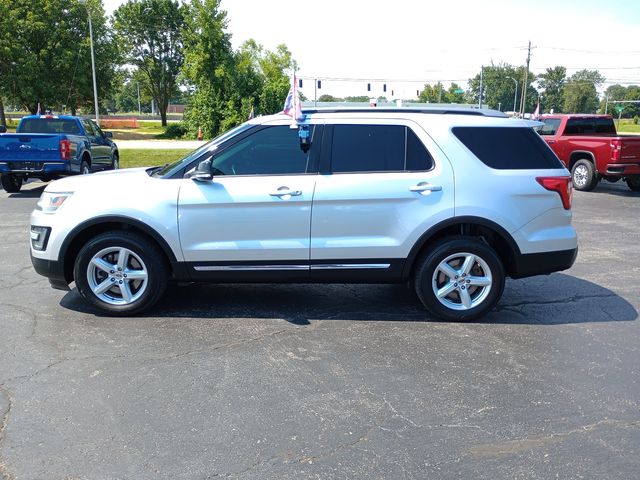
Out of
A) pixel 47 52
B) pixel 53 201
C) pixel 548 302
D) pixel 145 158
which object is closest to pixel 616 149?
pixel 548 302

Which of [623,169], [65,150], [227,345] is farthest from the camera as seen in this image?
[623,169]

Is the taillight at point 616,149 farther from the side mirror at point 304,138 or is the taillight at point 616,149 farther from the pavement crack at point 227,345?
the pavement crack at point 227,345

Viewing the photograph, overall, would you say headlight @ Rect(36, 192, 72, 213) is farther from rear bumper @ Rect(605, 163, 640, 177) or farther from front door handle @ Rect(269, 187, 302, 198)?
rear bumper @ Rect(605, 163, 640, 177)

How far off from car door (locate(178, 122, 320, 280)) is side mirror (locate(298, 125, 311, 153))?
36 millimetres

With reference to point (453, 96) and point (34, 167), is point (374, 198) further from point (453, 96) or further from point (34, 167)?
point (453, 96)

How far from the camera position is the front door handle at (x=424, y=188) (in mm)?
5211

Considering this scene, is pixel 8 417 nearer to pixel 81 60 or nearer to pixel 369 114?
pixel 369 114

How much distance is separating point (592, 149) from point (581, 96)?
114 m

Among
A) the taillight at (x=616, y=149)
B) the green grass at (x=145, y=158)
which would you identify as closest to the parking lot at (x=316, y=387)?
the taillight at (x=616, y=149)

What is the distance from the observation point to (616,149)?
14.1m

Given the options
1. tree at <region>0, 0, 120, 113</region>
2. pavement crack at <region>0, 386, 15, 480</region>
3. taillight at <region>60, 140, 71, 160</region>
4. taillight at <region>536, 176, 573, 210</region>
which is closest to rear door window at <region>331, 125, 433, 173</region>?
taillight at <region>536, 176, 573, 210</region>

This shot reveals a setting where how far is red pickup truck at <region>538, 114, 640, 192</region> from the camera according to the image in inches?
556

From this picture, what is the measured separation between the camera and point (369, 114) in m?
5.45

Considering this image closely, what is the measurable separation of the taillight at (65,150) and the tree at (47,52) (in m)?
32.0
